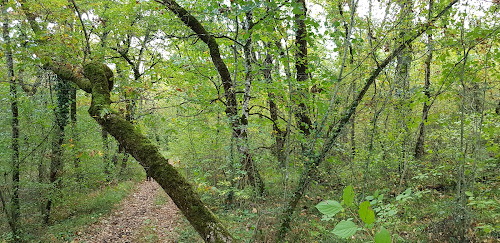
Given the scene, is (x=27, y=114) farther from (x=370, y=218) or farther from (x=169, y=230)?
(x=370, y=218)

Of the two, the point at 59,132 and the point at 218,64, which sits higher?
the point at 218,64

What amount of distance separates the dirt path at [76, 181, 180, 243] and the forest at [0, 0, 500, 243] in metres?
0.08

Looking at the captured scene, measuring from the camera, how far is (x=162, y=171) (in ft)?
12.1

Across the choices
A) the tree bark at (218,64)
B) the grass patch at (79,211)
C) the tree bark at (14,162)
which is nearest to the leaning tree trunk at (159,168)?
the tree bark at (218,64)

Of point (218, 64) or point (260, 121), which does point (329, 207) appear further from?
point (260, 121)

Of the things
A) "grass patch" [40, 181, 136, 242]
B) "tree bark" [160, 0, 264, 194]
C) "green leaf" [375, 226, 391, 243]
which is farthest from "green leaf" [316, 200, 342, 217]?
"grass patch" [40, 181, 136, 242]

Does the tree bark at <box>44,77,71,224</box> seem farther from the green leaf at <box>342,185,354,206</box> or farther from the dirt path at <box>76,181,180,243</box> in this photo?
the green leaf at <box>342,185,354,206</box>

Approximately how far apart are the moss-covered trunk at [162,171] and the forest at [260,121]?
24mm

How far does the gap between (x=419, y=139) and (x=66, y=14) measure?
459 inches

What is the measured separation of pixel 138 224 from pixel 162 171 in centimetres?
601

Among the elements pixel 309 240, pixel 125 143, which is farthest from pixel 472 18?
pixel 125 143

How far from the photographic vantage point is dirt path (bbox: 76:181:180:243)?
7.21 m

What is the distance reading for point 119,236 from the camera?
746cm

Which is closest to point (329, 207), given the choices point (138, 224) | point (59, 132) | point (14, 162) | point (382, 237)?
point (382, 237)
